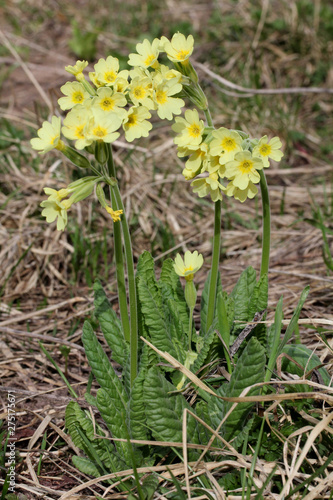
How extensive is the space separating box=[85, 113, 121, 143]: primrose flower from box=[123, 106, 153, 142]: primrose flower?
119mm

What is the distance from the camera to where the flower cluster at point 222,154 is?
176cm

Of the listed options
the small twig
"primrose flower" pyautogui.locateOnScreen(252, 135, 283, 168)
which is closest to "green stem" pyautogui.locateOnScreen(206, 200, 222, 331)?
the small twig

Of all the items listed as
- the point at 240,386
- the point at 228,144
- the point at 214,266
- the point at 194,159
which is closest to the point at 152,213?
the point at 214,266

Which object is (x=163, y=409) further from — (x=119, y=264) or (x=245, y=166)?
(x=245, y=166)

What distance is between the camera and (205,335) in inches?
81.0

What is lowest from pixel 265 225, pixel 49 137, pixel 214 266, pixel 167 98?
pixel 214 266

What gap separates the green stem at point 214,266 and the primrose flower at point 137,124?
1.28 feet

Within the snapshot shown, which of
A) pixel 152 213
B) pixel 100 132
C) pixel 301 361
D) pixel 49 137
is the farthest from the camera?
pixel 152 213

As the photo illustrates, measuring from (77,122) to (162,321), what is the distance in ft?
2.73

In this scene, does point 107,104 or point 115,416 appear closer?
point 107,104

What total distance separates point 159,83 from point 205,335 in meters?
0.96

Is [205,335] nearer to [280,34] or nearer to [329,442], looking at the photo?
[329,442]

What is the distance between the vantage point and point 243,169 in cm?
178

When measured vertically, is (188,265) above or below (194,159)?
Answer: below
